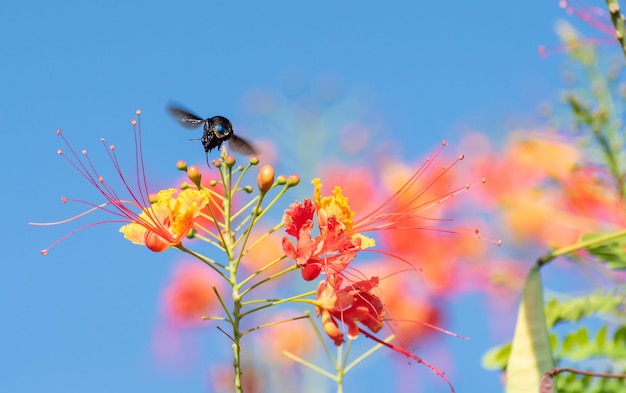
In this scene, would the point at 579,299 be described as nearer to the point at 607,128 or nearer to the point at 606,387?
the point at 606,387

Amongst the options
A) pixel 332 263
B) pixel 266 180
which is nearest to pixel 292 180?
pixel 266 180

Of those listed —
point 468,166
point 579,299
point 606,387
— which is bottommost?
point 606,387

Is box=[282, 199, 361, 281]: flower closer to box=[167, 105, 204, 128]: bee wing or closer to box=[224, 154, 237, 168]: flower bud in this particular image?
box=[224, 154, 237, 168]: flower bud

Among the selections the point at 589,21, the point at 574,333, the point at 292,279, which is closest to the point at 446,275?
the point at 292,279

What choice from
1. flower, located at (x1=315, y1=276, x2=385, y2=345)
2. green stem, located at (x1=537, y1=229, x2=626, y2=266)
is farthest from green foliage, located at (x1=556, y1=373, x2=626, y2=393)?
flower, located at (x1=315, y1=276, x2=385, y2=345)

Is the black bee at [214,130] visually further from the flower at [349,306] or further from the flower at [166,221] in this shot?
the flower at [349,306]

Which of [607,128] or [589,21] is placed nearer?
[589,21]

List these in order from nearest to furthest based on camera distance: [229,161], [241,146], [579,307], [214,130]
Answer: [229,161] < [214,130] < [241,146] < [579,307]

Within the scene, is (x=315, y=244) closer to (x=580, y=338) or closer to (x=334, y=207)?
(x=334, y=207)
